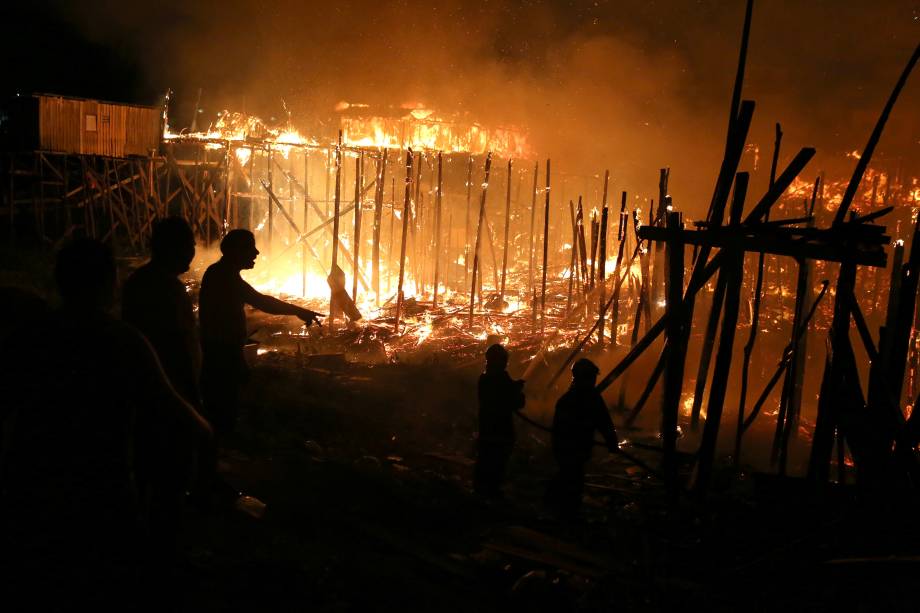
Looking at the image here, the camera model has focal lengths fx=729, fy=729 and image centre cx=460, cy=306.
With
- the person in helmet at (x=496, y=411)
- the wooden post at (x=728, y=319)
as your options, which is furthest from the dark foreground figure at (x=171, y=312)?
the wooden post at (x=728, y=319)

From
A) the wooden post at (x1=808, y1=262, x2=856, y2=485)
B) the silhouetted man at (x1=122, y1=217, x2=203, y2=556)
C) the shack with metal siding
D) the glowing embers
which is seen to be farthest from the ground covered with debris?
the shack with metal siding

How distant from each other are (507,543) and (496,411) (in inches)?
58.8

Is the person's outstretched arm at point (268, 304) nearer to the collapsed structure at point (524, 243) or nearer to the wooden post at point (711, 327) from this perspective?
the collapsed structure at point (524, 243)

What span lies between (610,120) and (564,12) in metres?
4.90

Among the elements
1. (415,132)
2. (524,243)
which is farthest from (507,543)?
(524,243)

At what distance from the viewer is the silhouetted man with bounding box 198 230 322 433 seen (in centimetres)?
476

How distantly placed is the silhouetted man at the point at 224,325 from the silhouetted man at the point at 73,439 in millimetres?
2273

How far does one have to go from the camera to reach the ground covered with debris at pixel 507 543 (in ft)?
12.1

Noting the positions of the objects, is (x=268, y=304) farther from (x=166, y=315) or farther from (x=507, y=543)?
(x=507, y=543)

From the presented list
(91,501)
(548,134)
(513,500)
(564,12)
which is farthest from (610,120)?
(91,501)

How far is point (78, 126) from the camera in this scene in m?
21.8

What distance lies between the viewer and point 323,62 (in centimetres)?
2683

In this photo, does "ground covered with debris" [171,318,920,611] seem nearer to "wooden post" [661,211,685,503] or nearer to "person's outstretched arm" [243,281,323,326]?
"wooden post" [661,211,685,503]

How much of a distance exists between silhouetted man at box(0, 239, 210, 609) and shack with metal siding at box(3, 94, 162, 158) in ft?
69.3
